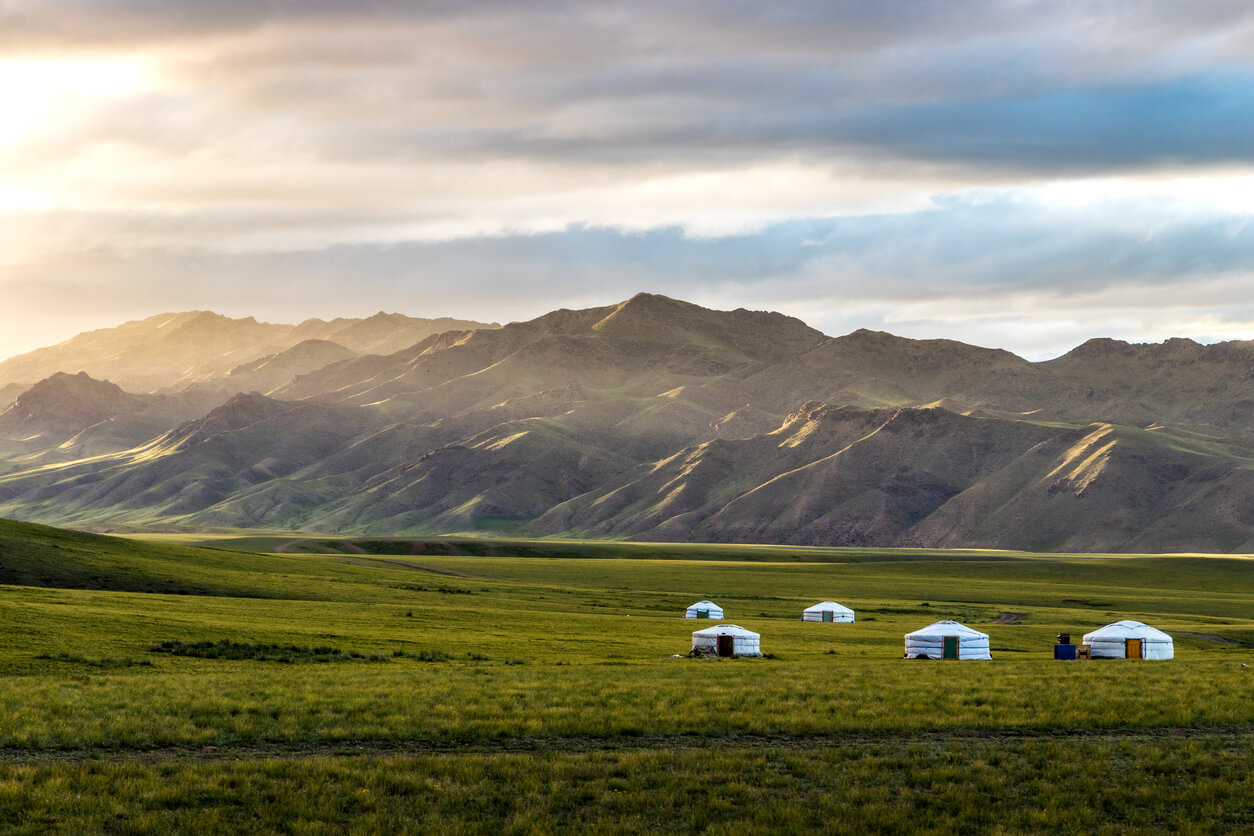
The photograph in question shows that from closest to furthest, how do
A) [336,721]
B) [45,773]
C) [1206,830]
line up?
1. [1206,830]
2. [45,773]
3. [336,721]

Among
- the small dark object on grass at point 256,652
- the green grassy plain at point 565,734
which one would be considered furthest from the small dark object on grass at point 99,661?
the small dark object on grass at point 256,652

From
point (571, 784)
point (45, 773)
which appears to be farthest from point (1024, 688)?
point (45, 773)

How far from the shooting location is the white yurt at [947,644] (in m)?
62.8

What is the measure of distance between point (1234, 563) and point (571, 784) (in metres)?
190

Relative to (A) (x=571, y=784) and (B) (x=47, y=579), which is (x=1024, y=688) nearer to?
(A) (x=571, y=784)

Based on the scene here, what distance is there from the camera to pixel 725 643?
2303 inches

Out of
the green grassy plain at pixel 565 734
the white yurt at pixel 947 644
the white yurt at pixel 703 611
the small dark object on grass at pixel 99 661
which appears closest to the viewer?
the green grassy plain at pixel 565 734

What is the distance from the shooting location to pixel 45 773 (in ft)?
72.8

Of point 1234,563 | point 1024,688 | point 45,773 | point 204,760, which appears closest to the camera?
point 45,773

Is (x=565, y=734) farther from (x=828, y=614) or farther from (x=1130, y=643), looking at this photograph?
(x=828, y=614)

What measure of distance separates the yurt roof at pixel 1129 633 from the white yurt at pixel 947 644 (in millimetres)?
6894

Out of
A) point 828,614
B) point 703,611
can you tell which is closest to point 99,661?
point 703,611

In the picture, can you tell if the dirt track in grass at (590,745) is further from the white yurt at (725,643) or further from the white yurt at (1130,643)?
the white yurt at (1130,643)

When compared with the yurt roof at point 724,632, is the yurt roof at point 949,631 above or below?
below
